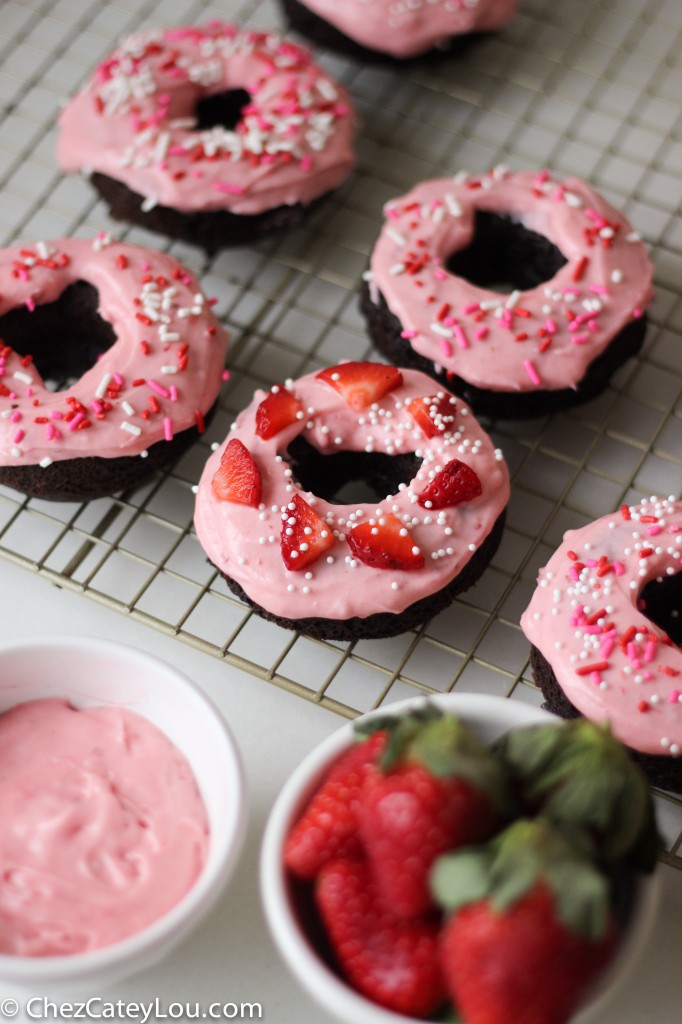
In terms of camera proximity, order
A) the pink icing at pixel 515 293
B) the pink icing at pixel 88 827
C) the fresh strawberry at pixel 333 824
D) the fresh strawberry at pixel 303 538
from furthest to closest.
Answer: the pink icing at pixel 515 293
the fresh strawberry at pixel 303 538
the pink icing at pixel 88 827
the fresh strawberry at pixel 333 824

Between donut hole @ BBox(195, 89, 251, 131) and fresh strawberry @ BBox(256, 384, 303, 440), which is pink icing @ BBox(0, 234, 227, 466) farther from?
donut hole @ BBox(195, 89, 251, 131)

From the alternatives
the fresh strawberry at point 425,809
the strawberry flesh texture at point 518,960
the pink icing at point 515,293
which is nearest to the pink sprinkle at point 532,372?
the pink icing at point 515,293

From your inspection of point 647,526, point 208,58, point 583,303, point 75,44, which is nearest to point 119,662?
point 647,526

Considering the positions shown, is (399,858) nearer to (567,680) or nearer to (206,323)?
(567,680)

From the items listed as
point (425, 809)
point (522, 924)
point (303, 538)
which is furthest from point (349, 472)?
point (522, 924)

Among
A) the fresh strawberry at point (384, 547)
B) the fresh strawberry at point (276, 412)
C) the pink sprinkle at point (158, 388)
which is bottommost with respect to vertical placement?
the fresh strawberry at point (384, 547)

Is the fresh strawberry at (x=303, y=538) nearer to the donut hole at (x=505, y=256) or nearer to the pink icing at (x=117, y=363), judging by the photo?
the pink icing at (x=117, y=363)
